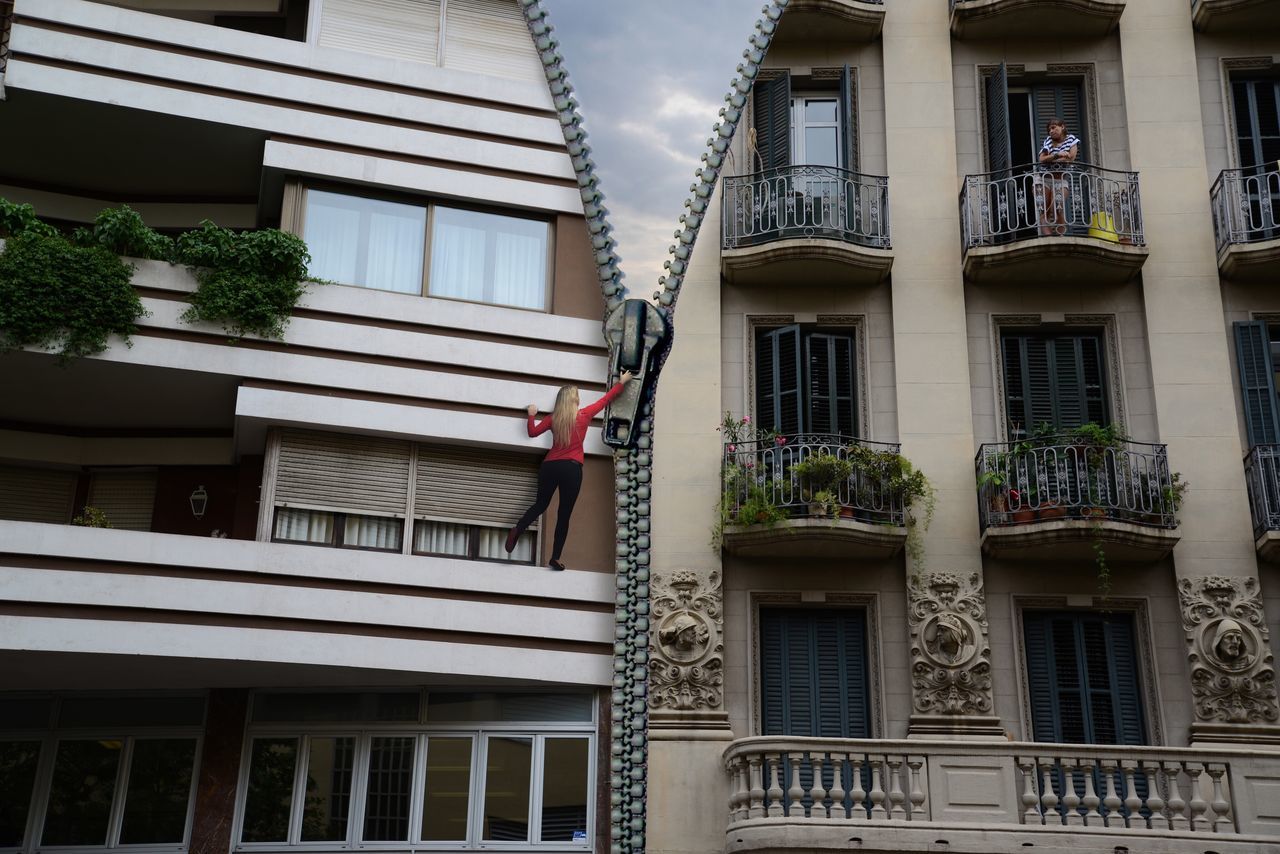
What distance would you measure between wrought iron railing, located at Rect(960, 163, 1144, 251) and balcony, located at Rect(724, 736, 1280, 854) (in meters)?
7.14

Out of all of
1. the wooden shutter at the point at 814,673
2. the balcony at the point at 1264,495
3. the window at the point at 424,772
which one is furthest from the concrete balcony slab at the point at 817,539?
the balcony at the point at 1264,495

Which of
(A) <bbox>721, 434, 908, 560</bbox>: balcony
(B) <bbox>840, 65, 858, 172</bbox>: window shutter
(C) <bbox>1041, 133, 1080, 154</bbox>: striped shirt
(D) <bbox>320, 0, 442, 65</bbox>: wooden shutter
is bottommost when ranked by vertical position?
(A) <bbox>721, 434, 908, 560</bbox>: balcony

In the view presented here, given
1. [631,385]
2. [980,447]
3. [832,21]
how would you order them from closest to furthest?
1. [631,385]
2. [980,447]
3. [832,21]

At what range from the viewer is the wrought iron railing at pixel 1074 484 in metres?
18.5

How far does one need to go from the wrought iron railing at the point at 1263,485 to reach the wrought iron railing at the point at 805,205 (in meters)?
5.60

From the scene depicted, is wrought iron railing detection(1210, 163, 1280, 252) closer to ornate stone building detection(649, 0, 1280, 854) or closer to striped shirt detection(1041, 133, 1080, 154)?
ornate stone building detection(649, 0, 1280, 854)

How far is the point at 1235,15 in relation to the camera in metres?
21.0

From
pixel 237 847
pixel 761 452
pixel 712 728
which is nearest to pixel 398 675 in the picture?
pixel 237 847

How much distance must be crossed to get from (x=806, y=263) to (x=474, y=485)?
5.47 metres

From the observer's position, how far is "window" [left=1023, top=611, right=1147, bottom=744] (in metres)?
18.4

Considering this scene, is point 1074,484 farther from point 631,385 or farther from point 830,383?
point 631,385

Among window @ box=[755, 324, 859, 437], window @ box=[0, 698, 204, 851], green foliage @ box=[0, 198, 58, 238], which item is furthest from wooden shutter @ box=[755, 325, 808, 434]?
green foliage @ box=[0, 198, 58, 238]

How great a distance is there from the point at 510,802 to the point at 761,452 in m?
5.49

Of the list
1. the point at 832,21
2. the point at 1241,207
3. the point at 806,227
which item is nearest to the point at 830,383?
the point at 806,227
